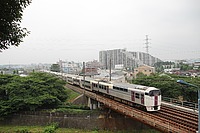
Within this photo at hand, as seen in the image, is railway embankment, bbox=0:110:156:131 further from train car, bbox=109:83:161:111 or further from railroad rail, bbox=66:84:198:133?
railroad rail, bbox=66:84:198:133

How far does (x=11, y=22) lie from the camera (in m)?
9.36

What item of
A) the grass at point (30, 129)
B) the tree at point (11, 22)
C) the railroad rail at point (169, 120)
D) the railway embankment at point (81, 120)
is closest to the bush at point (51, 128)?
the grass at point (30, 129)

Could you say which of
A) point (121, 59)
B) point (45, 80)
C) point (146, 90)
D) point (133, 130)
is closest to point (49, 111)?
point (45, 80)

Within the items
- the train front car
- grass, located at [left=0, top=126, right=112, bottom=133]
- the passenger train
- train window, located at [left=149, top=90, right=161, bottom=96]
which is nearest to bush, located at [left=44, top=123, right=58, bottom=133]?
grass, located at [left=0, top=126, right=112, bottom=133]

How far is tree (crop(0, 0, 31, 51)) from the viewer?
8695 mm

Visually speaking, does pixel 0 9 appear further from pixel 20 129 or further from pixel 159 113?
pixel 20 129

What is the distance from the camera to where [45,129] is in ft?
88.2

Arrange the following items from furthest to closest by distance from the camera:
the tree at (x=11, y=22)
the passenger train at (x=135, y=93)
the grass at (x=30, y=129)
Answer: the grass at (x=30, y=129), the passenger train at (x=135, y=93), the tree at (x=11, y=22)

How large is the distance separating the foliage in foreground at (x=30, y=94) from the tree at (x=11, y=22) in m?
20.7

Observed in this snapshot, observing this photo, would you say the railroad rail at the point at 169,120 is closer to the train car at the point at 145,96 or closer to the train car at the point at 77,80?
the train car at the point at 145,96

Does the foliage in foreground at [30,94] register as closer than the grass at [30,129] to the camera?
No

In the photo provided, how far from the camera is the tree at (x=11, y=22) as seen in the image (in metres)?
8.70

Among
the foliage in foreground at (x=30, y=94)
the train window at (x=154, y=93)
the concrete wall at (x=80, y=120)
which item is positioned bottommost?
the concrete wall at (x=80, y=120)

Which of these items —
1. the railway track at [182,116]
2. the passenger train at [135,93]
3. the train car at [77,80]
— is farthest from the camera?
the train car at [77,80]
